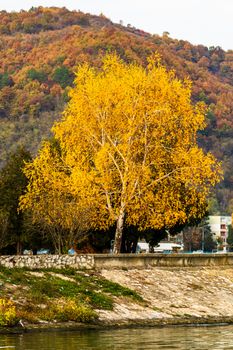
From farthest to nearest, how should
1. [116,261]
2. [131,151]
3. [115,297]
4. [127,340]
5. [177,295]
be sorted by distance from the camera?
[131,151]
[116,261]
[177,295]
[115,297]
[127,340]

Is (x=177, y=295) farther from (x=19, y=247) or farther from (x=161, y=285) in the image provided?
(x=19, y=247)

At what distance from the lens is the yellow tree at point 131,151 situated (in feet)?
174

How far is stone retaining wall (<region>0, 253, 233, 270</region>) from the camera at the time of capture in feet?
149

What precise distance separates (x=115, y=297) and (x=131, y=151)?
468 inches

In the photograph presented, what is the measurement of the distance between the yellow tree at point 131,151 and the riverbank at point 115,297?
4.65m

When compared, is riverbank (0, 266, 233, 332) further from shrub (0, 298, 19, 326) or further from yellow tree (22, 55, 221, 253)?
yellow tree (22, 55, 221, 253)

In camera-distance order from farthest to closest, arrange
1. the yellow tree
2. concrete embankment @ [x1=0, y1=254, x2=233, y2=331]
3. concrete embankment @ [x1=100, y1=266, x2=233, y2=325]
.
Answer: the yellow tree
concrete embankment @ [x1=100, y1=266, x2=233, y2=325]
concrete embankment @ [x1=0, y1=254, x2=233, y2=331]

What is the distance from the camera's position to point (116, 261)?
4888cm

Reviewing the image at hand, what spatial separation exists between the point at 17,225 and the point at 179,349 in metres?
32.8

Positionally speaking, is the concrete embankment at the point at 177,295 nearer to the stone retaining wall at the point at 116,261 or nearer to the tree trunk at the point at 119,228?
the stone retaining wall at the point at 116,261

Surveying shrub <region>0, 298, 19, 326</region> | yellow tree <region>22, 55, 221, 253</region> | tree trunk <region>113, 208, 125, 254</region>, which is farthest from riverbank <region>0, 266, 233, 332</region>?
yellow tree <region>22, 55, 221, 253</region>

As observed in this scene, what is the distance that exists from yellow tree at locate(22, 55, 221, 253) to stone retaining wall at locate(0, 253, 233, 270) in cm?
258

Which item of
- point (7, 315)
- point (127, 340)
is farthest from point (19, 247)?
point (127, 340)

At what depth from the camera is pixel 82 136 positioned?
5469 cm
